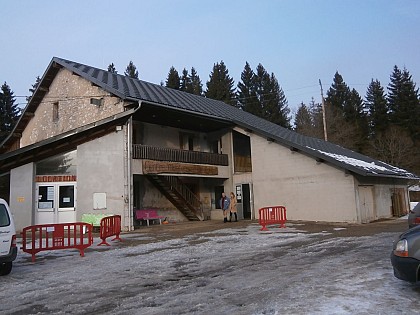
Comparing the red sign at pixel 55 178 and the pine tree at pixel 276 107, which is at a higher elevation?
the pine tree at pixel 276 107

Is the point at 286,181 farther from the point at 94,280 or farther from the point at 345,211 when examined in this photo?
the point at 94,280

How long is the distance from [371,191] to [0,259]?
61.9 feet

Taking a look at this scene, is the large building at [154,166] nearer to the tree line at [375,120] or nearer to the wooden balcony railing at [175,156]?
the wooden balcony railing at [175,156]

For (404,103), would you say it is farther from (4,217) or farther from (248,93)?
(4,217)

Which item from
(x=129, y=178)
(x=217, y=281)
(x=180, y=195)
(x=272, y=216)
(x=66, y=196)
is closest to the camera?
(x=217, y=281)

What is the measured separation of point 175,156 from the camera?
2211 centimetres

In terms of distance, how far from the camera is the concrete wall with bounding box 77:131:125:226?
1909cm

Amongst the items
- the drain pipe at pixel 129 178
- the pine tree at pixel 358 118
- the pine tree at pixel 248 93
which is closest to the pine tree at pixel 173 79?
the pine tree at pixel 248 93

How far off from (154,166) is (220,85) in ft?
134

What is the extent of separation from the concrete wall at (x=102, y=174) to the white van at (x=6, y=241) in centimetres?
1020

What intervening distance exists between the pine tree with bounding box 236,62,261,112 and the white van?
51.3m

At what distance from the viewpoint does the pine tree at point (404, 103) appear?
52188 millimetres

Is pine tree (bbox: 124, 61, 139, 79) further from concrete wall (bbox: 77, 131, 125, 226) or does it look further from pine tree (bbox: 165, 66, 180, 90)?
concrete wall (bbox: 77, 131, 125, 226)

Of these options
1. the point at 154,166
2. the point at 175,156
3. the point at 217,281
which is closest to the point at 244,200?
the point at 175,156
